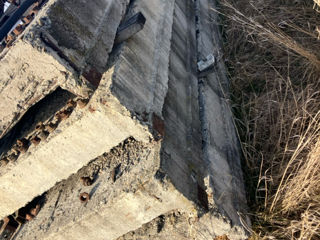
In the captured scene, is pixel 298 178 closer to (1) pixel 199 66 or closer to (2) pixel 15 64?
(1) pixel 199 66

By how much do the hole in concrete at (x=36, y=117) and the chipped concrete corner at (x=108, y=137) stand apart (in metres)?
0.01

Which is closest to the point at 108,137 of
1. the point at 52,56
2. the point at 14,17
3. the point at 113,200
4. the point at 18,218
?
the point at 113,200

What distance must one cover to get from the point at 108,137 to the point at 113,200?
423mm

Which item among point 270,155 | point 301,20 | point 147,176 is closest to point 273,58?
point 301,20

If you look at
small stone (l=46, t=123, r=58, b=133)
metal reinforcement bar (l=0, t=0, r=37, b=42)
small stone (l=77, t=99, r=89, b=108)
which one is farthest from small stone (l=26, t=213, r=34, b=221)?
metal reinforcement bar (l=0, t=0, r=37, b=42)

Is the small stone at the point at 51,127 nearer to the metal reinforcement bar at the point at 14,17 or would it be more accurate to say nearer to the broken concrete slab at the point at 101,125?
the broken concrete slab at the point at 101,125

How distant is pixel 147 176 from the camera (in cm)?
191

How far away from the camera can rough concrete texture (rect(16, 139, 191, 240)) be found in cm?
195

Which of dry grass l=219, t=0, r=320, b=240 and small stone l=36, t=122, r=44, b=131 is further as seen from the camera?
dry grass l=219, t=0, r=320, b=240

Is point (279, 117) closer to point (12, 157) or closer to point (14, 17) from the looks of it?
point (12, 157)

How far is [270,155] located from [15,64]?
7.39ft

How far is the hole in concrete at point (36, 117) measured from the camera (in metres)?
2.24

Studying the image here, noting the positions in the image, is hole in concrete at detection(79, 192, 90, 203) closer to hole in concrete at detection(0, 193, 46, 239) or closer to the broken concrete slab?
the broken concrete slab

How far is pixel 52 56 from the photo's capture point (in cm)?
161
